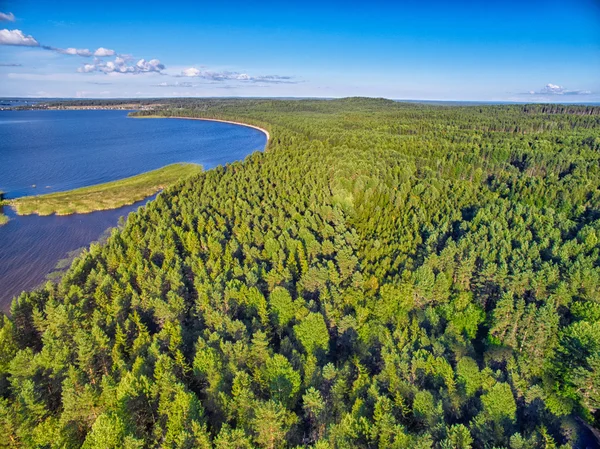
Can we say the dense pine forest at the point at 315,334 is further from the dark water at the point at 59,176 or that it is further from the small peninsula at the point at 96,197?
the small peninsula at the point at 96,197

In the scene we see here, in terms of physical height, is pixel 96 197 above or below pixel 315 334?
above

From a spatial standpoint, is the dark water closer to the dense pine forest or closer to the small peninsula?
the small peninsula

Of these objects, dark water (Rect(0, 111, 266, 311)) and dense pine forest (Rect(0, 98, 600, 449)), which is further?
dark water (Rect(0, 111, 266, 311))

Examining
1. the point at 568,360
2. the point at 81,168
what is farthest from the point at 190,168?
the point at 568,360

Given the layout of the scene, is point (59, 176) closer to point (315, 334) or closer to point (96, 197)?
point (96, 197)

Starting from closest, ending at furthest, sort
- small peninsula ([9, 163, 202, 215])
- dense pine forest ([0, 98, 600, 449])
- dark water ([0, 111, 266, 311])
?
dense pine forest ([0, 98, 600, 449]) < dark water ([0, 111, 266, 311]) < small peninsula ([9, 163, 202, 215])

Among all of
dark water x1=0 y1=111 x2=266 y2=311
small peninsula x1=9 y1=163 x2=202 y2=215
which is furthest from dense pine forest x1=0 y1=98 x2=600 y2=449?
small peninsula x1=9 y1=163 x2=202 y2=215

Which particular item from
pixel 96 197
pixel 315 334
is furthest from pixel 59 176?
pixel 315 334
